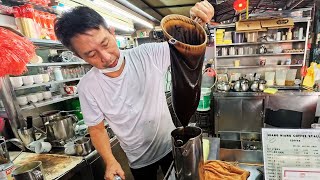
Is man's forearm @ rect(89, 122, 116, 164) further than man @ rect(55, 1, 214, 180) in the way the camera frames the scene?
Yes

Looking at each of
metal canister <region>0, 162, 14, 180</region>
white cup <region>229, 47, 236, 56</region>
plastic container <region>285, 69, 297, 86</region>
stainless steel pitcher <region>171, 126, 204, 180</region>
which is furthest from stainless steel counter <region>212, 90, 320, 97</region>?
metal canister <region>0, 162, 14, 180</region>

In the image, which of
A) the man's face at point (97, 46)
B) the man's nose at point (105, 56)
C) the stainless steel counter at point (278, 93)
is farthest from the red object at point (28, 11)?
the stainless steel counter at point (278, 93)

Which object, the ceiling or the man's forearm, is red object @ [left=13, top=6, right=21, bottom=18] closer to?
the man's forearm

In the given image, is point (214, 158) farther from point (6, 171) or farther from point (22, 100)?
point (22, 100)

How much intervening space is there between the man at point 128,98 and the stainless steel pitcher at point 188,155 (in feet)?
1.61

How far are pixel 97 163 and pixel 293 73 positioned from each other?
5108 mm

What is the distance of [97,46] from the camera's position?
1123mm

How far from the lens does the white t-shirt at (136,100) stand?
1.34m

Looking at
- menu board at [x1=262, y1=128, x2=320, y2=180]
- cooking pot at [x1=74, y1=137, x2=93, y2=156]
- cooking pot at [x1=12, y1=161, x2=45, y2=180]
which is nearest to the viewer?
menu board at [x1=262, y1=128, x2=320, y2=180]

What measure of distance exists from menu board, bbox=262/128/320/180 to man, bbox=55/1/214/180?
2.44 ft

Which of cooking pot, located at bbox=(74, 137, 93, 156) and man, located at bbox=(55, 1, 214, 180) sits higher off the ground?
man, located at bbox=(55, 1, 214, 180)

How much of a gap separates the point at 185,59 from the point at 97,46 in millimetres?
629

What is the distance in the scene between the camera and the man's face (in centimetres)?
111

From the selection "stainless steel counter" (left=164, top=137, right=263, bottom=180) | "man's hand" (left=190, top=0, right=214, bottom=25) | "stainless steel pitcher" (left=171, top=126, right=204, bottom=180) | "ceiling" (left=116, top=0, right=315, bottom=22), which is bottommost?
"stainless steel counter" (left=164, top=137, right=263, bottom=180)
